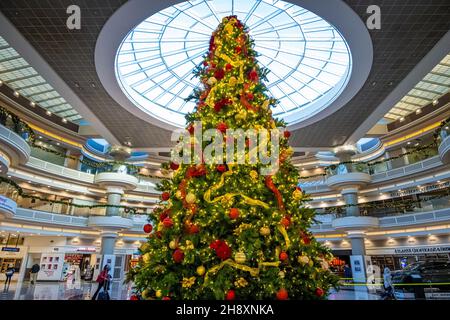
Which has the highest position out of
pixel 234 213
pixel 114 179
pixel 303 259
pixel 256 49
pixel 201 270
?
pixel 256 49

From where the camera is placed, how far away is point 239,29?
646 centimetres

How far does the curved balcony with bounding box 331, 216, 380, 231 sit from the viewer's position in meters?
21.3

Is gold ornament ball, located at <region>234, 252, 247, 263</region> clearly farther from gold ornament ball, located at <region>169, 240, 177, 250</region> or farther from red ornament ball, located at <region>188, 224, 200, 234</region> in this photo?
gold ornament ball, located at <region>169, 240, 177, 250</region>

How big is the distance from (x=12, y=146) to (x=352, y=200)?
79.2 feet

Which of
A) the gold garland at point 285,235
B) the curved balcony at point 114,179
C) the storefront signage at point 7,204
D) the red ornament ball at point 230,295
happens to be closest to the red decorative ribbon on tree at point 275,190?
the gold garland at point 285,235

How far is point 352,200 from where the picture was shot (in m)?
23.2

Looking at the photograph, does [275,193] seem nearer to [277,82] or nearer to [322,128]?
[277,82]

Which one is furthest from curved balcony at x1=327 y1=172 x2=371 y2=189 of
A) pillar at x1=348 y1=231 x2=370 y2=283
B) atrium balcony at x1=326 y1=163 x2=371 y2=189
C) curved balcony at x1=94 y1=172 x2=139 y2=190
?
curved balcony at x1=94 y1=172 x2=139 y2=190

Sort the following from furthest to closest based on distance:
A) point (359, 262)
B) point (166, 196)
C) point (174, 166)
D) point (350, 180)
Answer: point (350, 180)
point (359, 262)
point (174, 166)
point (166, 196)

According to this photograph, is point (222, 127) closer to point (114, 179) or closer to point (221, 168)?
point (221, 168)

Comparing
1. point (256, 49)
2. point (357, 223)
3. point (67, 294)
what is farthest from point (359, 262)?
point (67, 294)

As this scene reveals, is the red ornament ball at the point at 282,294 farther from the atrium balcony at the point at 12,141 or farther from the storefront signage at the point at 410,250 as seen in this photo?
the storefront signage at the point at 410,250

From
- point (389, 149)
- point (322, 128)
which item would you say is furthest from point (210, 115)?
point (389, 149)

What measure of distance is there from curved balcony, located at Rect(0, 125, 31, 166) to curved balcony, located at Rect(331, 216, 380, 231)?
73.3 feet
